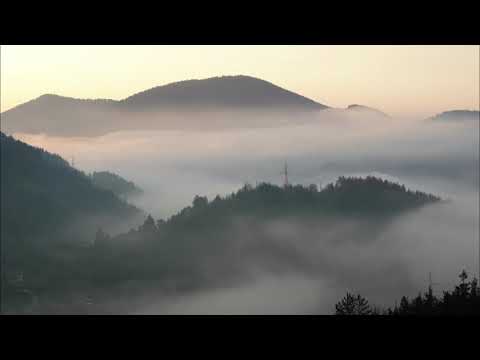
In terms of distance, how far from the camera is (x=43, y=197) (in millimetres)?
95750

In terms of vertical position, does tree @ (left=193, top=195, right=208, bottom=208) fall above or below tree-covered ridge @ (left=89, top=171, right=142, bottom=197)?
below

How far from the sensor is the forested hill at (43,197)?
87.8m

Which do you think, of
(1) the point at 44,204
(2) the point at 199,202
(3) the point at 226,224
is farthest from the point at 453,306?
(2) the point at 199,202

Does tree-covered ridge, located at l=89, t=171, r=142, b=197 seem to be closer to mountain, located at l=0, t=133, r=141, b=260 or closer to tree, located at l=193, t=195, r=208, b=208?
mountain, located at l=0, t=133, r=141, b=260

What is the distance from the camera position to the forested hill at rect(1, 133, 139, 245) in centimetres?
8783

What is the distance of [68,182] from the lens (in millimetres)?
101938

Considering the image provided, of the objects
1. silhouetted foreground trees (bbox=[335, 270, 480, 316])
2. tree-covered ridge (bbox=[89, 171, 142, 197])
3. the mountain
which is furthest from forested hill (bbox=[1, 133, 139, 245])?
silhouetted foreground trees (bbox=[335, 270, 480, 316])

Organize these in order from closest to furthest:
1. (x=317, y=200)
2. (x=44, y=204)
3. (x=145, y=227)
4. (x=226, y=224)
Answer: (x=145, y=227), (x=44, y=204), (x=226, y=224), (x=317, y=200)

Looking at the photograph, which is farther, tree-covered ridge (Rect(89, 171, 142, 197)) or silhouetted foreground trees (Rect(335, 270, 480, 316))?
tree-covered ridge (Rect(89, 171, 142, 197))

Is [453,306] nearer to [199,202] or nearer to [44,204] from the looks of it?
[44,204]
